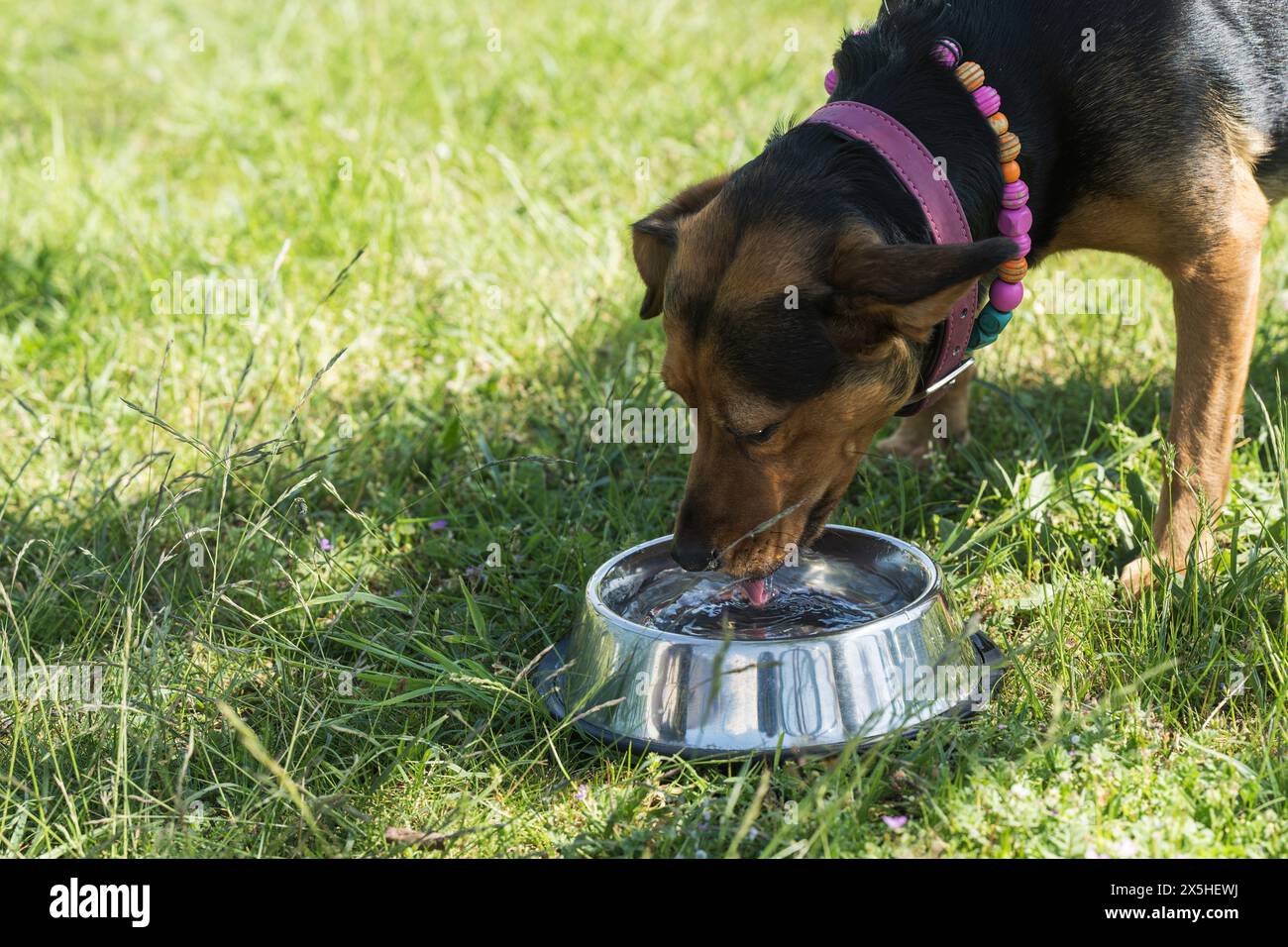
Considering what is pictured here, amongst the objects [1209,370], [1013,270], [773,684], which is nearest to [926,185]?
[1013,270]

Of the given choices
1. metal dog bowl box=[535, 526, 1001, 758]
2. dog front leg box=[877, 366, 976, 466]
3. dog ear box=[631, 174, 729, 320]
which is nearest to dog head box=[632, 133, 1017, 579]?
dog ear box=[631, 174, 729, 320]

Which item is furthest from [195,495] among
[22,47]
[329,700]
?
[22,47]

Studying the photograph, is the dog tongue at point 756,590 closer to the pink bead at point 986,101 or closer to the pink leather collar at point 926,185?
the pink leather collar at point 926,185

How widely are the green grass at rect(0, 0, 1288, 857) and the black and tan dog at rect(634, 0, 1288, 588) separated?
556 millimetres

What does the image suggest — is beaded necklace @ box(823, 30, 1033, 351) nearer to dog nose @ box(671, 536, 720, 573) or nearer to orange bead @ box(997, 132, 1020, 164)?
orange bead @ box(997, 132, 1020, 164)

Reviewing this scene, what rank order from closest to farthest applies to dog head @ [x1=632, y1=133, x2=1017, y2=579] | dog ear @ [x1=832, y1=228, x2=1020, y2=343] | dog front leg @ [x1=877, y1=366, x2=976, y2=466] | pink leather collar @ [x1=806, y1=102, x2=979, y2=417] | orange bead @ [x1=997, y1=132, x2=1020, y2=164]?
dog ear @ [x1=832, y1=228, x2=1020, y2=343]
dog head @ [x1=632, y1=133, x2=1017, y2=579]
pink leather collar @ [x1=806, y1=102, x2=979, y2=417]
orange bead @ [x1=997, y1=132, x2=1020, y2=164]
dog front leg @ [x1=877, y1=366, x2=976, y2=466]

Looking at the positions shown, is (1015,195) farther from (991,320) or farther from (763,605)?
(763,605)

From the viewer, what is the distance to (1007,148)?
11.9 ft

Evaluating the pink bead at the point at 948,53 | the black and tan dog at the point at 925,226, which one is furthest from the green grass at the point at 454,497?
the pink bead at the point at 948,53

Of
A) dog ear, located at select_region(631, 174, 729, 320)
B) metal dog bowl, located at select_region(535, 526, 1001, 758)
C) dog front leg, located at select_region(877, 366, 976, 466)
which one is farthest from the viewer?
dog front leg, located at select_region(877, 366, 976, 466)

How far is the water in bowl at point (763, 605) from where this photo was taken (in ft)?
12.5

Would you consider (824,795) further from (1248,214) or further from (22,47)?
(22,47)

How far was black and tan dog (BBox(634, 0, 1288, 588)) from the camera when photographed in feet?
11.3

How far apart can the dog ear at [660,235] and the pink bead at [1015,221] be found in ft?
2.84
